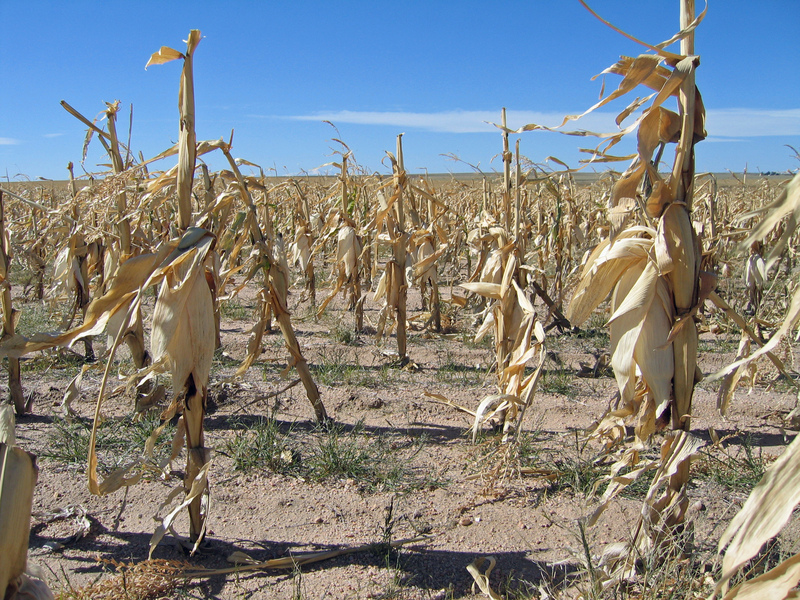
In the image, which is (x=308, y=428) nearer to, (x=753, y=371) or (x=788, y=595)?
(x=753, y=371)

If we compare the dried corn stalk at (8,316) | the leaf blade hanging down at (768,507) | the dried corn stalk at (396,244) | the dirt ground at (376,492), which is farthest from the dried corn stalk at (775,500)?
the dried corn stalk at (396,244)

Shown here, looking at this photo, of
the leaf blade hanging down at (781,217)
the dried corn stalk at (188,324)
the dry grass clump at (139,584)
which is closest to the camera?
the leaf blade hanging down at (781,217)

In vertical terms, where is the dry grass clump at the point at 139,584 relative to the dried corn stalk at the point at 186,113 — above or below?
below

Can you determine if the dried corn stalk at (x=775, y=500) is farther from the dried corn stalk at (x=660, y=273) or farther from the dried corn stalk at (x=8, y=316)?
the dried corn stalk at (x=8, y=316)

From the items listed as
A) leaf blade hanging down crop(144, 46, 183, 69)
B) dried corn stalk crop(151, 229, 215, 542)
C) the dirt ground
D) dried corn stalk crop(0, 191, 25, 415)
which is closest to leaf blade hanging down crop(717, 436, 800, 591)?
the dirt ground

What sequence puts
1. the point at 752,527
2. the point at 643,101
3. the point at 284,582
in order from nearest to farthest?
the point at 752,527, the point at 643,101, the point at 284,582

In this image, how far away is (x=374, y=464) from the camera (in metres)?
3.37

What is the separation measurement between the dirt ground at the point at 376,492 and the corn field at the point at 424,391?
27mm

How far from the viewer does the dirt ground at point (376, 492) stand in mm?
2400

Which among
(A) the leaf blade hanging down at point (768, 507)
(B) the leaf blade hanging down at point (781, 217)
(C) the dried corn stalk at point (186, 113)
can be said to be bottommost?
(A) the leaf blade hanging down at point (768, 507)

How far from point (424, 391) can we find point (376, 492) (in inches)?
36.2

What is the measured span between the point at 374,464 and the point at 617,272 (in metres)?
2.07

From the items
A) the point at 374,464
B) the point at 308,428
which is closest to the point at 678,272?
the point at 374,464

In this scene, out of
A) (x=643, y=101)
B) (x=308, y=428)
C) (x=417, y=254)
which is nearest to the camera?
(x=643, y=101)
